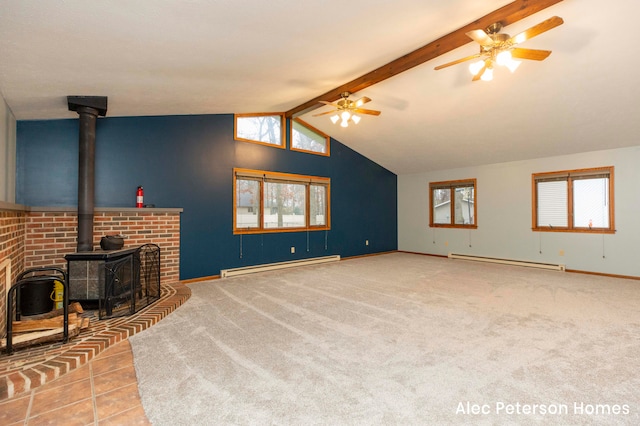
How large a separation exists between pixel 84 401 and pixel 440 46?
4.42 meters

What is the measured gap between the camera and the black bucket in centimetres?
285

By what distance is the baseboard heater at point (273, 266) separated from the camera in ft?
17.7

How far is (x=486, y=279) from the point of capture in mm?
5211

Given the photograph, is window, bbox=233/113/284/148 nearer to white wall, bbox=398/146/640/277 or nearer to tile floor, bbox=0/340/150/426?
white wall, bbox=398/146/640/277

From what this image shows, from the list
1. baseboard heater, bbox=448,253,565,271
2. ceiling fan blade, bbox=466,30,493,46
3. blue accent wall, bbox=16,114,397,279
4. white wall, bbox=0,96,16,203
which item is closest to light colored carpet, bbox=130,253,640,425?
blue accent wall, bbox=16,114,397,279

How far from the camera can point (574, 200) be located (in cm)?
594

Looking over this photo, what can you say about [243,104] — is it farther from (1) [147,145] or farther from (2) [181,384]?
(2) [181,384]

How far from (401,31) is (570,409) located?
10.9 ft

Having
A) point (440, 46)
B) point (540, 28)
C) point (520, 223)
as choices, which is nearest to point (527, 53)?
point (540, 28)

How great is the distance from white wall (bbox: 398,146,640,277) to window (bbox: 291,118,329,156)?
112 inches

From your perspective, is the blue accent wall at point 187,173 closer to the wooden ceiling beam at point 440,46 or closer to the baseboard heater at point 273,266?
the baseboard heater at point 273,266

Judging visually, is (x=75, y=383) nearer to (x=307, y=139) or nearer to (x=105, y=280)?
(x=105, y=280)

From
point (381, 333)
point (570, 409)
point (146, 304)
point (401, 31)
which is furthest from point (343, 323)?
point (401, 31)

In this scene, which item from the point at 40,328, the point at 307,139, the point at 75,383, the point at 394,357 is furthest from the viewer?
the point at 307,139
